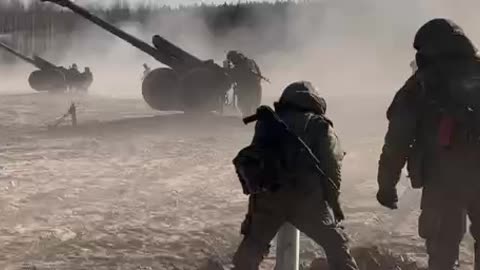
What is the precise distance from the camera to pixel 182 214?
718cm

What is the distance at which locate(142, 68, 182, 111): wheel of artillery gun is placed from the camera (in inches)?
623

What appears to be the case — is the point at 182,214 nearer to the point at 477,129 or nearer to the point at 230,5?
the point at 477,129

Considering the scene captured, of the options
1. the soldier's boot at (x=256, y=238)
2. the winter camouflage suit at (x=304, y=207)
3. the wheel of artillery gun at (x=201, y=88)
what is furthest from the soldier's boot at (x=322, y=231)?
the wheel of artillery gun at (x=201, y=88)

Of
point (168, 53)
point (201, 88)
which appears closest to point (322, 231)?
point (201, 88)

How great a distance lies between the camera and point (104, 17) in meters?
45.5

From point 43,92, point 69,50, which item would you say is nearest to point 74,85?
point 43,92

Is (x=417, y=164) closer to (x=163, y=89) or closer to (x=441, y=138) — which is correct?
(x=441, y=138)

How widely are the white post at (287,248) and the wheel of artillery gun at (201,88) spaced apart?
11.3 meters

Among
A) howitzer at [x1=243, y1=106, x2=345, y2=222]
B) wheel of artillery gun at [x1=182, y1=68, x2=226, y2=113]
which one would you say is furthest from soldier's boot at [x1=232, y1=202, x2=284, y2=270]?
wheel of artillery gun at [x1=182, y1=68, x2=226, y2=113]

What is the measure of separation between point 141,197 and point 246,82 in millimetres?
7227

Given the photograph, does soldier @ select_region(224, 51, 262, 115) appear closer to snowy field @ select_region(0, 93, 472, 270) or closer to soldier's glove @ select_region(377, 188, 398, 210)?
snowy field @ select_region(0, 93, 472, 270)

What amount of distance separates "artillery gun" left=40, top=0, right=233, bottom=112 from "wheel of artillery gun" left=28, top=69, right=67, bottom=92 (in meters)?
8.71

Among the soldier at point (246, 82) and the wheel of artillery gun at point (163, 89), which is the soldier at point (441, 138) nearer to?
the soldier at point (246, 82)

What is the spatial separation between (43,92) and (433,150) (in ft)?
73.4
